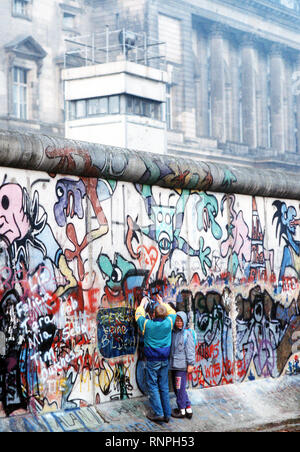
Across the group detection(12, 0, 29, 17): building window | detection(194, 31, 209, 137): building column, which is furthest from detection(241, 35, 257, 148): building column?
detection(12, 0, 29, 17): building window

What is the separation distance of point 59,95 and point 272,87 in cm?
3081

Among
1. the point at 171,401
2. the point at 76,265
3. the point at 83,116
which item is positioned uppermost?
the point at 83,116

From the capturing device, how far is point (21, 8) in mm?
52406

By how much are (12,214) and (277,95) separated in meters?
72.5

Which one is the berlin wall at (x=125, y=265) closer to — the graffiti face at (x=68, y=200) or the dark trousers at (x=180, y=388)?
the graffiti face at (x=68, y=200)

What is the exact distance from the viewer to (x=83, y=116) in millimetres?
43469

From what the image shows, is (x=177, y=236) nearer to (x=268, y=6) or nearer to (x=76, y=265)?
(x=76, y=265)

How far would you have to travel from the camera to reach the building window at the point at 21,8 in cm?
5183

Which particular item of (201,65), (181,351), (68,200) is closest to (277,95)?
(201,65)

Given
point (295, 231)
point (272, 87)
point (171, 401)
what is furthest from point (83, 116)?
point (272, 87)

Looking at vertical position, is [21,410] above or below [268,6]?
below

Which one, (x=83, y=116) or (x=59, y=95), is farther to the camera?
(x=59, y=95)

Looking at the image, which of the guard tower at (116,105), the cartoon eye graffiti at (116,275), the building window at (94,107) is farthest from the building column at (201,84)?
the cartoon eye graffiti at (116,275)

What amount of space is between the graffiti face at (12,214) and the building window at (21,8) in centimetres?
4413
